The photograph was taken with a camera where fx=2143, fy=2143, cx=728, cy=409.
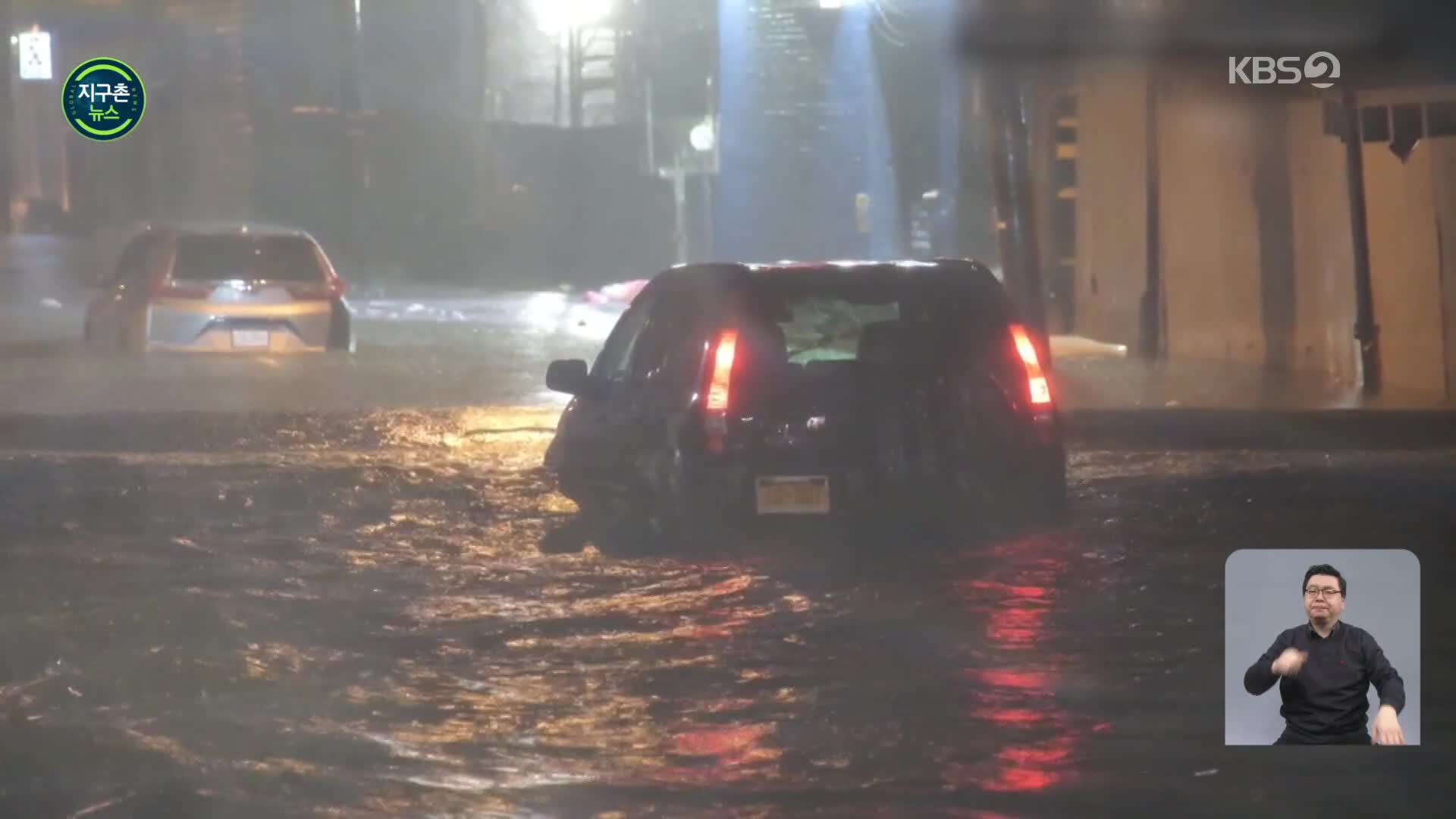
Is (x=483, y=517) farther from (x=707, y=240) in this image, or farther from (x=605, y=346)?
(x=707, y=240)

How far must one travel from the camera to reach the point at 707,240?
7738 millimetres

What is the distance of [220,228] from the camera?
287 inches

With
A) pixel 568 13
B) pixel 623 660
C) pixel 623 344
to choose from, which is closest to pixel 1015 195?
pixel 623 344

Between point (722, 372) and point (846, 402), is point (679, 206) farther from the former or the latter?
point (846, 402)

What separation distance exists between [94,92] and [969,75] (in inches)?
239

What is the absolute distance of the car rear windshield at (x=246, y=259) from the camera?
7.28m

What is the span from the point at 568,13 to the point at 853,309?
1445 millimetres

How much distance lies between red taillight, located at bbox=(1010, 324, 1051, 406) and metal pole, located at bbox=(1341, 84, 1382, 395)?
365 centimetres

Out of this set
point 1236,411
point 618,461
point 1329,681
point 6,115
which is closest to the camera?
point 1329,681

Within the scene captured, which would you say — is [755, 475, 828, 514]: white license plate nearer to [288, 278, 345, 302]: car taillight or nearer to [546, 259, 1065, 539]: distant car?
[546, 259, 1065, 539]: distant car

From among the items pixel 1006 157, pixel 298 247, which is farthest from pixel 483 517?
pixel 1006 157

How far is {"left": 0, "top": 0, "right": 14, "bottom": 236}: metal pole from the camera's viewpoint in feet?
20.4

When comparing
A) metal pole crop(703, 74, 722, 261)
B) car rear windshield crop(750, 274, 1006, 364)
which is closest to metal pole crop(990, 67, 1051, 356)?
metal pole crop(703, 74, 722, 261)

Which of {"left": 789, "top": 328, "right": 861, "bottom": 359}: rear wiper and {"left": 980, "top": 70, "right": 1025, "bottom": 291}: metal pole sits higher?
{"left": 980, "top": 70, "right": 1025, "bottom": 291}: metal pole
